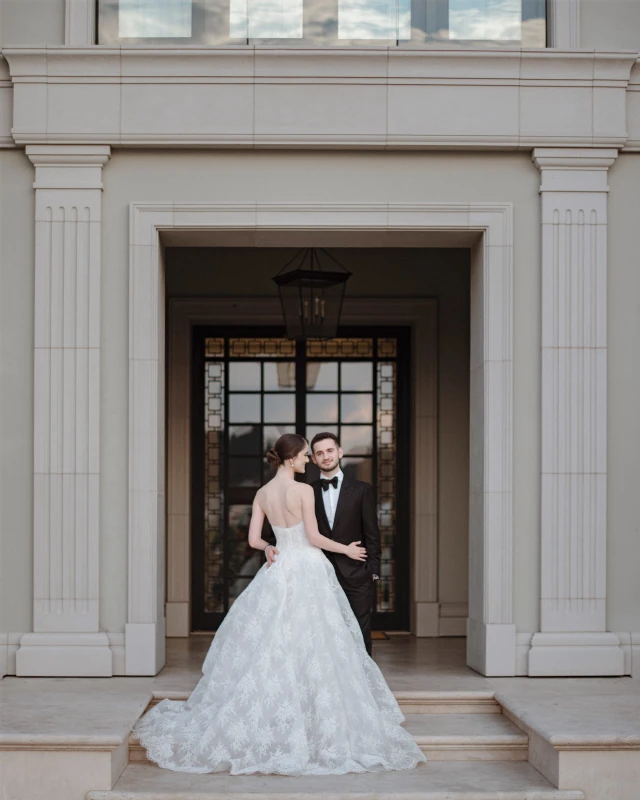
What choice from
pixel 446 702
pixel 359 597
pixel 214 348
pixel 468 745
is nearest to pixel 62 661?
pixel 359 597

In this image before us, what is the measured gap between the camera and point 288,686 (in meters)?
6.79

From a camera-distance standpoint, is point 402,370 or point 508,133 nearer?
point 508,133

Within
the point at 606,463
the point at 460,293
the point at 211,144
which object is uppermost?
the point at 211,144

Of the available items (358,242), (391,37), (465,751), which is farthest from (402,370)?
(465,751)

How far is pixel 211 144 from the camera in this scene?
8609 millimetres

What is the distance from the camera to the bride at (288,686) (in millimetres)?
6562

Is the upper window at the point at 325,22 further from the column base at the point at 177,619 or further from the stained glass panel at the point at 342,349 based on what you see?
the column base at the point at 177,619

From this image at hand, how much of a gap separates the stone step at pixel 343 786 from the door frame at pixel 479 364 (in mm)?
1898

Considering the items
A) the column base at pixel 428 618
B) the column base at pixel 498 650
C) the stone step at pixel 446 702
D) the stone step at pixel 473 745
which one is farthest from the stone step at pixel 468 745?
the column base at pixel 428 618

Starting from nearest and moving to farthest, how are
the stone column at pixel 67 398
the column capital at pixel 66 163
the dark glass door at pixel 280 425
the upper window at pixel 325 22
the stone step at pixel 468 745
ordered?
the stone step at pixel 468 745 < the stone column at pixel 67 398 < the column capital at pixel 66 163 < the upper window at pixel 325 22 < the dark glass door at pixel 280 425

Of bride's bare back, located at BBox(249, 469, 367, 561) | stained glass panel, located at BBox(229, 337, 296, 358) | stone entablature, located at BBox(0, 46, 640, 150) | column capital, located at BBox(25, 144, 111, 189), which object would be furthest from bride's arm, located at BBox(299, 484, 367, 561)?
stained glass panel, located at BBox(229, 337, 296, 358)

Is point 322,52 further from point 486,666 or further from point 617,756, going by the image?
point 617,756

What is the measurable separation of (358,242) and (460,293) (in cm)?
276

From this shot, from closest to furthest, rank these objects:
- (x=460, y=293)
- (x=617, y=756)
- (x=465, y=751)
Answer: (x=617, y=756)
(x=465, y=751)
(x=460, y=293)
